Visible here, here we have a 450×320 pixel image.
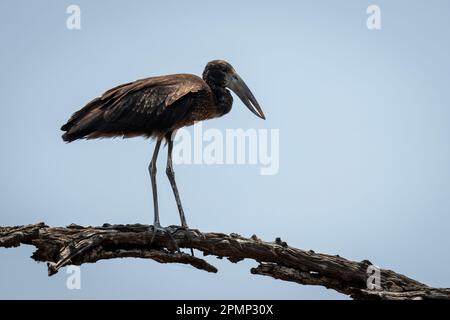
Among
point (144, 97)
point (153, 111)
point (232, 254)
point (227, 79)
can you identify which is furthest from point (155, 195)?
point (227, 79)

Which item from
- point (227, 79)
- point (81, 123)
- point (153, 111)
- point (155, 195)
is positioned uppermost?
point (227, 79)

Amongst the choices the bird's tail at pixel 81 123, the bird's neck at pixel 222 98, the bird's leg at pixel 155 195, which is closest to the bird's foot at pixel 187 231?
the bird's leg at pixel 155 195

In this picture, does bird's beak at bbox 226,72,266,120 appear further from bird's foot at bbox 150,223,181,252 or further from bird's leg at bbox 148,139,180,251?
bird's foot at bbox 150,223,181,252

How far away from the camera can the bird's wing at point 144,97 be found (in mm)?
11070

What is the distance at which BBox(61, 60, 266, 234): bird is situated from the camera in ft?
35.9

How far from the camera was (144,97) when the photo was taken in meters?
11.2

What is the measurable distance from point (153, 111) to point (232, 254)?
2.19 meters

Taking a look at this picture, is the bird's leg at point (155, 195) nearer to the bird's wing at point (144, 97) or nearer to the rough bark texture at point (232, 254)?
the rough bark texture at point (232, 254)

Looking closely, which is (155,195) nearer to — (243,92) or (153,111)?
(153,111)

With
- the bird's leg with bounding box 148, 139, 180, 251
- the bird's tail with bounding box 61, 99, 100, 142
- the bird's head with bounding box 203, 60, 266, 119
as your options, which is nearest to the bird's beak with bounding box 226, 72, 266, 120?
the bird's head with bounding box 203, 60, 266, 119
